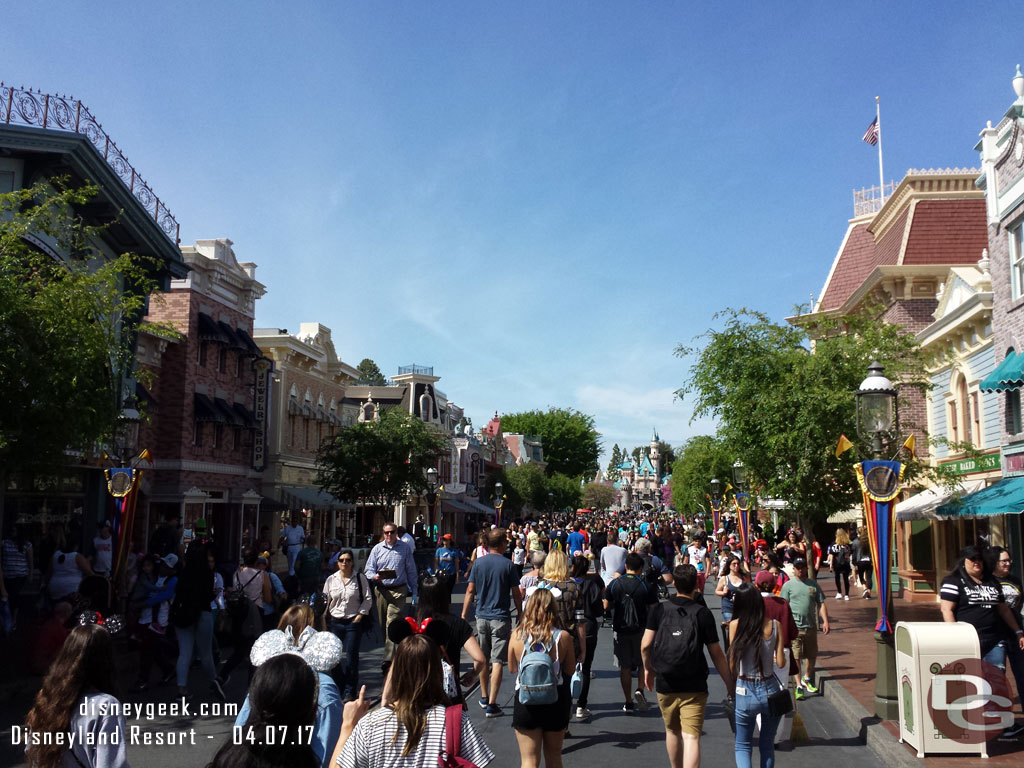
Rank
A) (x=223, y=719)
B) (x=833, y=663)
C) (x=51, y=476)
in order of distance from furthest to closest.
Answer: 1. (x=51, y=476)
2. (x=833, y=663)
3. (x=223, y=719)

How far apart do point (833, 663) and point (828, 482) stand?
20.7 feet

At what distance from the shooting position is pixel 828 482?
17.8m

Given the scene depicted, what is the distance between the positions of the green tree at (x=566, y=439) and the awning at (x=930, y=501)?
74.7 m

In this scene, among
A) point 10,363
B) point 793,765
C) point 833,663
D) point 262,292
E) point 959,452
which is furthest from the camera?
point 262,292

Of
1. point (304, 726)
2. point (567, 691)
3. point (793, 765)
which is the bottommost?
point (793, 765)

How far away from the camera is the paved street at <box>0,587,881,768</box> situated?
7445 mm

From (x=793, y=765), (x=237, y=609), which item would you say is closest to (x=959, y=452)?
(x=793, y=765)

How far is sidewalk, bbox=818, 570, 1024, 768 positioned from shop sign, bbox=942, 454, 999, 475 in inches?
129

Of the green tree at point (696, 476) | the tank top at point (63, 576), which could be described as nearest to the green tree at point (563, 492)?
the green tree at point (696, 476)

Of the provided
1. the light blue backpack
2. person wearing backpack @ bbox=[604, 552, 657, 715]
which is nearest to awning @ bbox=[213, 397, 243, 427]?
person wearing backpack @ bbox=[604, 552, 657, 715]

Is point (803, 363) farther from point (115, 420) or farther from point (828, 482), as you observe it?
point (115, 420)

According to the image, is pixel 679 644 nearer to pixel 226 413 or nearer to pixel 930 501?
pixel 930 501

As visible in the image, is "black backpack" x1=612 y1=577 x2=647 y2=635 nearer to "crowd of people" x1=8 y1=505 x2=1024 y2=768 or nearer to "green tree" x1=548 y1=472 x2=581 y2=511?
"crowd of people" x1=8 y1=505 x2=1024 y2=768

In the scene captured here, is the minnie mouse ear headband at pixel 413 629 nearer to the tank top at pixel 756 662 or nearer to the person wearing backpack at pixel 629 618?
the tank top at pixel 756 662
